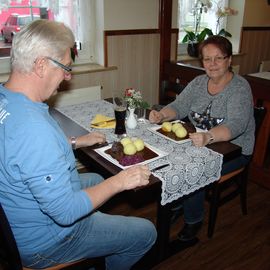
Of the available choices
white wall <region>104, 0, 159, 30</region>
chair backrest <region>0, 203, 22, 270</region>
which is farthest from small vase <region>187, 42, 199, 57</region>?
chair backrest <region>0, 203, 22, 270</region>

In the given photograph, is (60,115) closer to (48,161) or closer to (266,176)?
(48,161)

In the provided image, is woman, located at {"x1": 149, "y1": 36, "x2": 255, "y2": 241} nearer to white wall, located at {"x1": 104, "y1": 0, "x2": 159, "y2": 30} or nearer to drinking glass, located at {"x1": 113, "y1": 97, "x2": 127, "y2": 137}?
drinking glass, located at {"x1": 113, "y1": 97, "x2": 127, "y2": 137}

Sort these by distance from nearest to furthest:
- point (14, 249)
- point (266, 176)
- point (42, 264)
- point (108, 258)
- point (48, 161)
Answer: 1. point (48, 161)
2. point (14, 249)
3. point (42, 264)
4. point (108, 258)
5. point (266, 176)

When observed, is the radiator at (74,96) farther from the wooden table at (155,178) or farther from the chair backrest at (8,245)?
the chair backrest at (8,245)

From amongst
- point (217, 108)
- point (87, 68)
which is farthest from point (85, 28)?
point (217, 108)

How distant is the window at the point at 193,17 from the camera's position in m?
3.57

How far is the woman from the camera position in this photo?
1.70 metres

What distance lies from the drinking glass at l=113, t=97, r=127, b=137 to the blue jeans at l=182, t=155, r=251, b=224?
1.89 ft

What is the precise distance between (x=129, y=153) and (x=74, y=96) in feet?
4.79

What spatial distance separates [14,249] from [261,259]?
1455 mm

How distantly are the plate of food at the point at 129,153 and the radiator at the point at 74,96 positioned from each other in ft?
4.24

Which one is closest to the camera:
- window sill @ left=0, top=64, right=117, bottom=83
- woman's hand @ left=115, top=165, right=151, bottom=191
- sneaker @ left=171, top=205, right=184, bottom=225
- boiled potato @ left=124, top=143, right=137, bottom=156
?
woman's hand @ left=115, top=165, right=151, bottom=191

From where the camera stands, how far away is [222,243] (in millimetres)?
1919

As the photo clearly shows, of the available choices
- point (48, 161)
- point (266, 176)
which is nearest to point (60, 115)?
point (48, 161)
